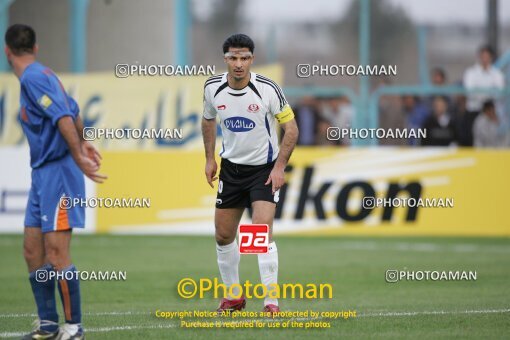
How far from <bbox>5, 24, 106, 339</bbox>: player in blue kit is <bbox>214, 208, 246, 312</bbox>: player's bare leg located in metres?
2.06

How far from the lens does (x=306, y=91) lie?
20.5 m

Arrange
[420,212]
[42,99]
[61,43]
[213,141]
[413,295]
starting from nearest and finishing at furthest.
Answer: [42,99]
[213,141]
[413,295]
[420,212]
[61,43]

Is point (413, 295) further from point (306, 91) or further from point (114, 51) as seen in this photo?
point (114, 51)

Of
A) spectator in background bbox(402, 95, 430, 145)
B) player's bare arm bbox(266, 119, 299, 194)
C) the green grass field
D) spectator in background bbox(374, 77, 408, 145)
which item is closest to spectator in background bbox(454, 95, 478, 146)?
spectator in background bbox(402, 95, 430, 145)

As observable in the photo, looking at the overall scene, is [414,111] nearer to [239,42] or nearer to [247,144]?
[247,144]

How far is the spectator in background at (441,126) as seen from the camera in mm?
20250

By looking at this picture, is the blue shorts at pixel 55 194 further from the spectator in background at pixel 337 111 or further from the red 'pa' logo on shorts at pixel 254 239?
the spectator in background at pixel 337 111

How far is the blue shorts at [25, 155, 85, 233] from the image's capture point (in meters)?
8.59

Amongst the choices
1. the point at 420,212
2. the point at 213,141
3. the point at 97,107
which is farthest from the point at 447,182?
the point at 213,141

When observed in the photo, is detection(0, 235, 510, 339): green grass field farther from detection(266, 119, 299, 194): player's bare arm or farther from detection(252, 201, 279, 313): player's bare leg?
detection(266, 119, 299, 194): player's bare arm

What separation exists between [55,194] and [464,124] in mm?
12829

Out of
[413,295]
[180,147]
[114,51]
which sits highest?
[114,51]

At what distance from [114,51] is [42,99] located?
13.6 m

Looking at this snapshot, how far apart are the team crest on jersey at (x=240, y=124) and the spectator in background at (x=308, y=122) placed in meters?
10.2
